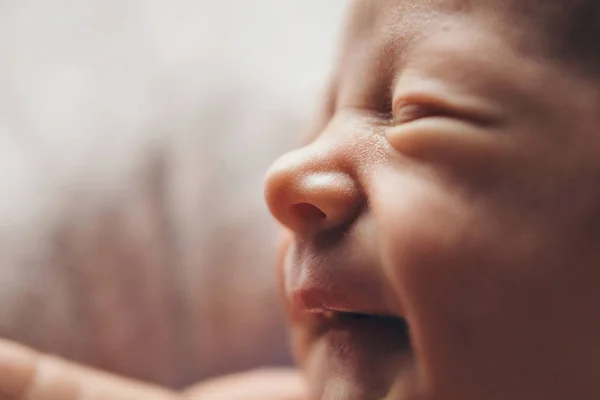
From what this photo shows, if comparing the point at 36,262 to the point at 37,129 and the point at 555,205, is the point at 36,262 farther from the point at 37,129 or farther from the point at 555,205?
the point at 555,205

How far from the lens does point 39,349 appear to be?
77cm

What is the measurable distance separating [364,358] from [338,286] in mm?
48

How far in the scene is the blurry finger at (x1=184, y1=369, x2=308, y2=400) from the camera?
2.58 feet

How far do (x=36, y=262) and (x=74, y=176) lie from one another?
0.10 meters

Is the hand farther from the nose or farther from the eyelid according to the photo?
the eyelid

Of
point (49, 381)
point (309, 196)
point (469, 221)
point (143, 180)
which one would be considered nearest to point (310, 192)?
point (309, 196)

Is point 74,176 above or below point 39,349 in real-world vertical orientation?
above

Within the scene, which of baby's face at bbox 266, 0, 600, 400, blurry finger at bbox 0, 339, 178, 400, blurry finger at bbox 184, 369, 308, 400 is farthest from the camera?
blurry finger at bbox 184, 369, 308, 400

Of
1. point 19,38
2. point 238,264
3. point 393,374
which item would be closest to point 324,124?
point 393,374

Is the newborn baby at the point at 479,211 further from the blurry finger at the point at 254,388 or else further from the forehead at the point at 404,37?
the blurry finger at the point at 254,388

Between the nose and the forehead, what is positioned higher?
the forehead

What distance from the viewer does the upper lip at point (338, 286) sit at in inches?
19.4

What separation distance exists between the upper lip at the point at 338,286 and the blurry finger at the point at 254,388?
0.82 ft

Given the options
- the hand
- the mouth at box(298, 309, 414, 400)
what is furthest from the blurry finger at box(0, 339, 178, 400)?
the mouth at box(298, 309, 414, 400)
